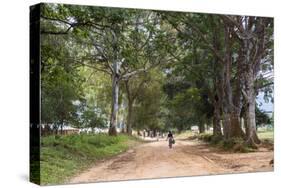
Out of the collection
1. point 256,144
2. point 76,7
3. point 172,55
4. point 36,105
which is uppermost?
point 76,7

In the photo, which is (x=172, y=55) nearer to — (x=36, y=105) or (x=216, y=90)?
(x=216, y=90)

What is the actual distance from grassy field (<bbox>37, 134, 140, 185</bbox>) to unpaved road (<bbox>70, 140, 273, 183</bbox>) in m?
0.13

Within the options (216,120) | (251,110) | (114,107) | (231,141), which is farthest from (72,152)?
(251,110)

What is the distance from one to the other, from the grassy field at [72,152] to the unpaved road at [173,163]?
13cm

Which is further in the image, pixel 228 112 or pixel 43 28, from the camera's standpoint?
pixel 228 112

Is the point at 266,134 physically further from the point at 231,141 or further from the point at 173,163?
the point at 173,163

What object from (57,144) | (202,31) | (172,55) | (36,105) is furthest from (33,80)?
(202,31)

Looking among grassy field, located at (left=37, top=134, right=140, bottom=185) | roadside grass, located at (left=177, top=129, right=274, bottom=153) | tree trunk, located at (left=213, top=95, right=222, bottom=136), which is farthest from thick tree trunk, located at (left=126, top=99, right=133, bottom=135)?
tree trunk, located at (left=213, top=95, right=222, bottom=136)

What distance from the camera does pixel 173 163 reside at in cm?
1105

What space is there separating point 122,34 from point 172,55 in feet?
3.34

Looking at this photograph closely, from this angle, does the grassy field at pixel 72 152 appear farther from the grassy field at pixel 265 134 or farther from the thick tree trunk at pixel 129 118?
the grassy field at pixel 265 134

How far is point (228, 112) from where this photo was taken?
38.8 feet

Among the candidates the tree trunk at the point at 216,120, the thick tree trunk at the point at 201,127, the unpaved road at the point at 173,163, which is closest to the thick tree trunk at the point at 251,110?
the unpaved road at the point at 173,163

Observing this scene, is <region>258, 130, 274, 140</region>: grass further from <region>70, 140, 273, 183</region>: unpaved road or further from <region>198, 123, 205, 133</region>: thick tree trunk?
<region>198, 123, 205, 133</region>: thick tree trunk
